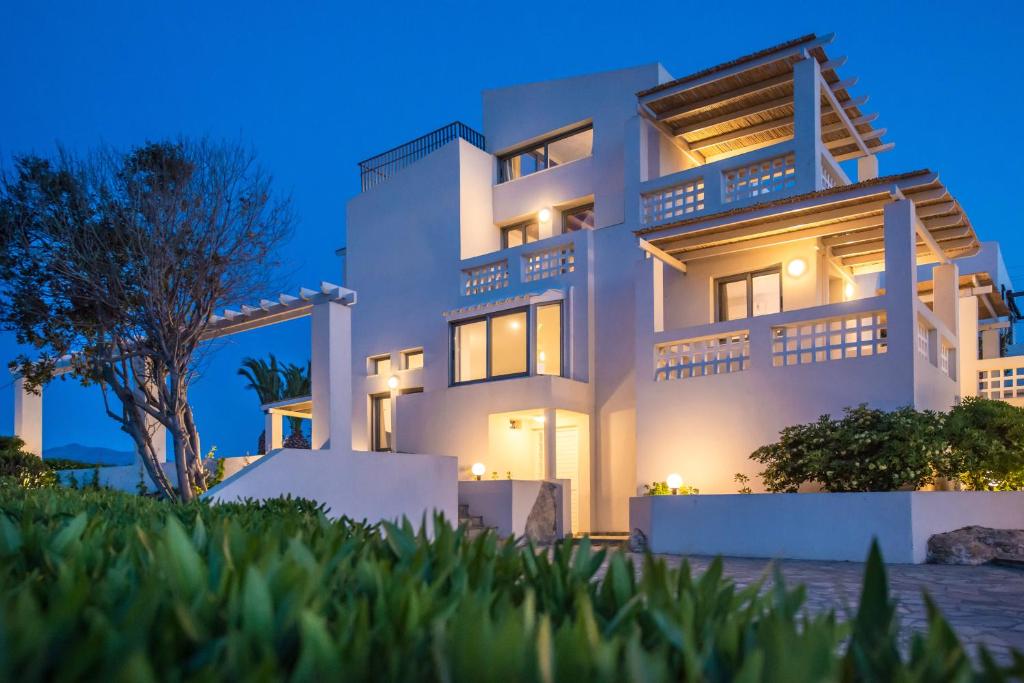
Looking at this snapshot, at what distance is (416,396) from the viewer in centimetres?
1750

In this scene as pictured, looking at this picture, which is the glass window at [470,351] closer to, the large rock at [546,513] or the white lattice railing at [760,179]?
the large rock at [546,513]

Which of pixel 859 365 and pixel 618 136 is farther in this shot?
pixel 618 136

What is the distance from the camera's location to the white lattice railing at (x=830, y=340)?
37.4 feet

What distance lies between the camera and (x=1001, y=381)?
47.1 feet

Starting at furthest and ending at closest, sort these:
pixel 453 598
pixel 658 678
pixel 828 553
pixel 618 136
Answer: pixel 618 136 → pixel 828 553 → pixel 453 598 → pixel 658 678

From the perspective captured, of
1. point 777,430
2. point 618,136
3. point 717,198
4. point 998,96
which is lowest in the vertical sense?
point 777,430

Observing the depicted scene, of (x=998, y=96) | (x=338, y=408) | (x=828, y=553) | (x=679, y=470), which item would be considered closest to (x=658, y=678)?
(x=828, y=553)

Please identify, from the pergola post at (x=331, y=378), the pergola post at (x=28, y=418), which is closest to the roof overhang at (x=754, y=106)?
the pergola post at (x=331, y=378)

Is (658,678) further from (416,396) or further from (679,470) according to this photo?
(416,396)

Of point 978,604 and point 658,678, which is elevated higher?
point 658,678

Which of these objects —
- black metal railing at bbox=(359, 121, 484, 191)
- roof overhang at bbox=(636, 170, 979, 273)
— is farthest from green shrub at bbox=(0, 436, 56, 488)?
roof overhang at bbox=(636, 170, 979, 273)

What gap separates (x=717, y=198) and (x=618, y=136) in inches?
125

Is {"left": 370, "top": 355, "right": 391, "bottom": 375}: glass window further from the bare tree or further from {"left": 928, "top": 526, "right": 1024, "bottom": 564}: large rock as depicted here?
{"left": 928, "top": 526, "right": 1024, "bottom": 564}: large rock

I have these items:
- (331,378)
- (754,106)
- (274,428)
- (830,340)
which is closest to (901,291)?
(830,340)
